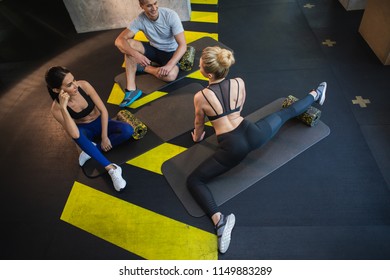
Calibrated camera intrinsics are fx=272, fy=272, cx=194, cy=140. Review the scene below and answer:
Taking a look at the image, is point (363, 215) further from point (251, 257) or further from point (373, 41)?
point (373, 41)

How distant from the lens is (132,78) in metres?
3.72

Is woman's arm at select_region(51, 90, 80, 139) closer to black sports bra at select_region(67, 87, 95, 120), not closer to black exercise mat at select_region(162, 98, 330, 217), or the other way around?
black sports bra at select_region(67, 87, 95, 120)

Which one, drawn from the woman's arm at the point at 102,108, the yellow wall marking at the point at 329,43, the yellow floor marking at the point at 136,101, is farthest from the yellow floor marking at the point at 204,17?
the woman's arm at the point at 102,108

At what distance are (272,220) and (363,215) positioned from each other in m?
0.79

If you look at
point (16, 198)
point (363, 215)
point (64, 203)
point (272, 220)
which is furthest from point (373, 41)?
point (16, 198)

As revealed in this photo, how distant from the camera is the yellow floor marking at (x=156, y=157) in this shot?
9.73 ft

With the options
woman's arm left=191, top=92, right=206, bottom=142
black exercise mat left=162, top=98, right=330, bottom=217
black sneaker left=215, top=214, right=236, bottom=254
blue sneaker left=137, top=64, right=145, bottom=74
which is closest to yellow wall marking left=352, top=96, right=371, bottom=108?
black exercise mat left=162, top=98, right=330, bottom=217

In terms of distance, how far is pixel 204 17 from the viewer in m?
4.97

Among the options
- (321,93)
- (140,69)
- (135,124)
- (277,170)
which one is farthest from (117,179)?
(321,93)

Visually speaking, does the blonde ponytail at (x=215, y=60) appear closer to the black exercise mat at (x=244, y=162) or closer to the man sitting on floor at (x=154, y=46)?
the black exercise mat at (x=244, y=162)

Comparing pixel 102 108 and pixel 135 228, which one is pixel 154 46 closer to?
pixel 102 108

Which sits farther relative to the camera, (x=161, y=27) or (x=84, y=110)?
(x=161, y=27)

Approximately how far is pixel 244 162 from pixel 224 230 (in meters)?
0.79

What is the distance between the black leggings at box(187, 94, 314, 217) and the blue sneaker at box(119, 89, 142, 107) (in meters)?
1.55
